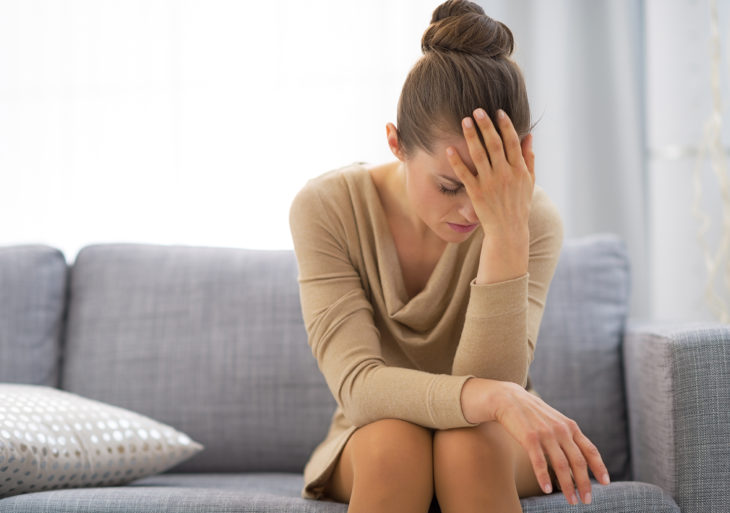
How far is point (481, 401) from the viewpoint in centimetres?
112

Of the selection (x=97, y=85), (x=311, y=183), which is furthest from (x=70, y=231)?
(x=311, y=183)

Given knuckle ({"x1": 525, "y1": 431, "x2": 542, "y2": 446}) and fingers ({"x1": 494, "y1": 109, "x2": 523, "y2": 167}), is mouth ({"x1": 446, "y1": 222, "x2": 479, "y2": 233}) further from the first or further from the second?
knuckle ({"x1": 525, "y1": 431, "x2": 542, "y2": 446})

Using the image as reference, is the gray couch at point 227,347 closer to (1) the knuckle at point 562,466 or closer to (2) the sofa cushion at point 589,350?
(2) the sofa cushion at point 589,350

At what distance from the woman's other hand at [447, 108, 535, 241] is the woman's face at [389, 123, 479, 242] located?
19 millimetres

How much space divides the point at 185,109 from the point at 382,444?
1624 mm

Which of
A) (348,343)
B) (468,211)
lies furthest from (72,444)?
(468,211)

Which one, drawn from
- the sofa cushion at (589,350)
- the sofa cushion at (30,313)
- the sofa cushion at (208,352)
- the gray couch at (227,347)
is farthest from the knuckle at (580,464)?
the sofa cushion at (30,313)

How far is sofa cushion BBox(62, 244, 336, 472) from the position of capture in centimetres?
176

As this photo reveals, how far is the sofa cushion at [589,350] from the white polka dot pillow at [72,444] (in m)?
0.78

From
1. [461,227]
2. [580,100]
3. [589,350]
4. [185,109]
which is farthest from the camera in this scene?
[185,109]

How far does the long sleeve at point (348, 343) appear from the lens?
3.86 ft

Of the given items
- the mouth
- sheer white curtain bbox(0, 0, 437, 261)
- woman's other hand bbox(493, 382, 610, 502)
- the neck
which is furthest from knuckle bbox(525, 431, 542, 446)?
sheer white curtain bbox(0, 0, 437, 261)

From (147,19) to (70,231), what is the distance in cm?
71

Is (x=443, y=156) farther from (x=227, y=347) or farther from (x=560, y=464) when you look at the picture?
(x=227, y=347)
